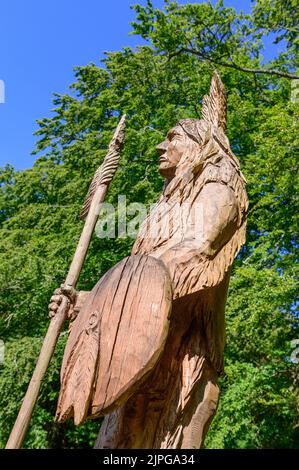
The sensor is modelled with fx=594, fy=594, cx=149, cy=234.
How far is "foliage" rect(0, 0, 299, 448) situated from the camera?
11.5m

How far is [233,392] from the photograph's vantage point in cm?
1123

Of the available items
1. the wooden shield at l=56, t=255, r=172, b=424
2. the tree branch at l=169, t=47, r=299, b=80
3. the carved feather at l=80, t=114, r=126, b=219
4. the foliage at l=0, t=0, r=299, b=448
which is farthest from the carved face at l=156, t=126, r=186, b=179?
the tree branch at l=169, t=47, r=299, b=80

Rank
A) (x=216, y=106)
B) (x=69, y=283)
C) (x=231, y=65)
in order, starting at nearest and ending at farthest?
(x=69, y=283) < (x=216, y=106) < (x=231, y=65)

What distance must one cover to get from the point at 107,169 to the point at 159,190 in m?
11.1

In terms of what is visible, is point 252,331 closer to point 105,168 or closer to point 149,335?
point 105,168

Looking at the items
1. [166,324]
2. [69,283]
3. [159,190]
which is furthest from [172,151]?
[159,190]

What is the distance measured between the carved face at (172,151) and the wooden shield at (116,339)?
1012 mm

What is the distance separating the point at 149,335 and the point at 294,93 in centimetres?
1117

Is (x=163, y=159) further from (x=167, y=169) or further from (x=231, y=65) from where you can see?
(x=231, y=65)

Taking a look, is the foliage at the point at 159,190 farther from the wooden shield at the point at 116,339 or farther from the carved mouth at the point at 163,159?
the wooden shield at the point at 116,339

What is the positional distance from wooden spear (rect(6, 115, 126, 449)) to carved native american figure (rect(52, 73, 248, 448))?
0.14 metres

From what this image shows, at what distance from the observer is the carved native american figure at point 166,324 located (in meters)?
2.27

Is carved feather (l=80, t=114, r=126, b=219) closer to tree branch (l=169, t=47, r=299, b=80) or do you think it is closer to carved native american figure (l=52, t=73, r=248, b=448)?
carved native american figure (l=52, t=73, r=248, b=448)

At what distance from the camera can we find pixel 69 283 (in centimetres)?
310
